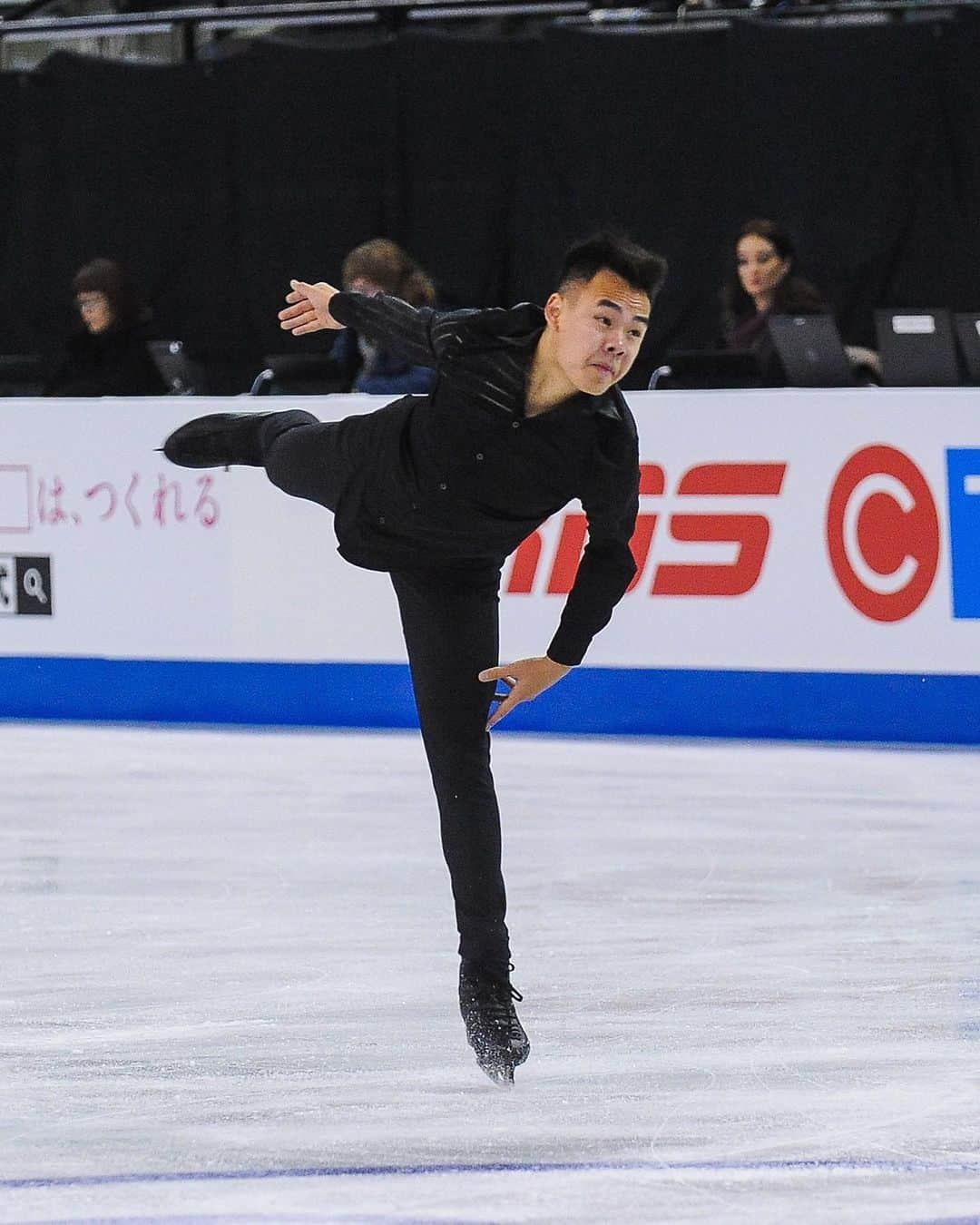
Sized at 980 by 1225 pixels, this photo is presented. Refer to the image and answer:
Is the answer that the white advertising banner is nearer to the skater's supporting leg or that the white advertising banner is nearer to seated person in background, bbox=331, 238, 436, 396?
seated person in background, bbox=331, 238, 436, 396

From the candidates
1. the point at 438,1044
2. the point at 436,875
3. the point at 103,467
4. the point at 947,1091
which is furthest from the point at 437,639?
the point at 103,467

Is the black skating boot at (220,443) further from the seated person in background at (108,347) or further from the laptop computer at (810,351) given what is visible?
the seated person in background at (108,347)

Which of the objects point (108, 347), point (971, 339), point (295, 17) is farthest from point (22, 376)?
point (971, 339)

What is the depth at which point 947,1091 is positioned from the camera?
312 centimetres

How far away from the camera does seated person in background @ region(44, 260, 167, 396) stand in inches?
308

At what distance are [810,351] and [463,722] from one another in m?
3.78

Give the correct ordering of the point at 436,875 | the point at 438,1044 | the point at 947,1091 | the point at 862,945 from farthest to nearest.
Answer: the point at 436,875, the point at 862,945, the point at 438,1044, the point at 947,1091

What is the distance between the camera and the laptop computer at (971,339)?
21.8 ft

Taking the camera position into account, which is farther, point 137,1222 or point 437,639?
point 437,639

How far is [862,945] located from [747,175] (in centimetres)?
486

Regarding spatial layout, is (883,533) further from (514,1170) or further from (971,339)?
(514,1170)

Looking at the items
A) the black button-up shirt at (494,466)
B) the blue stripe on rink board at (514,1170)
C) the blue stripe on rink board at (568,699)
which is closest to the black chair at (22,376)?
the blue stripe on rink board at (568,699)

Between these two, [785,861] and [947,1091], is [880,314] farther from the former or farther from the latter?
[947,1091]

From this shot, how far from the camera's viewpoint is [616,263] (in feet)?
10.1
